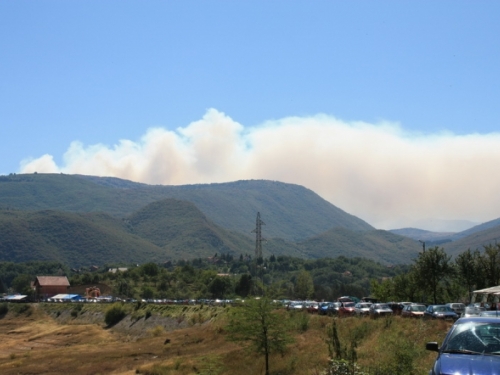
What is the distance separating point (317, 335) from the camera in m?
36.9

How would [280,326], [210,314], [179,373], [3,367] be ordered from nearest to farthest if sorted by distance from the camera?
[280,326], [179,373], [3,367], [210,314]

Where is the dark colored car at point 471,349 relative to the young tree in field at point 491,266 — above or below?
below

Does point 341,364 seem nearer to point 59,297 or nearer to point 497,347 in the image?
point 497,347

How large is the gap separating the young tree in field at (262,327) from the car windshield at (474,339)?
60.1 feet

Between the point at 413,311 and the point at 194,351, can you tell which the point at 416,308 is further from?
the point at 194,351

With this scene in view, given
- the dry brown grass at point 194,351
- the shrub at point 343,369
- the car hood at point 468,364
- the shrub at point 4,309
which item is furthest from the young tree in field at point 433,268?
the shrub at point 4,309

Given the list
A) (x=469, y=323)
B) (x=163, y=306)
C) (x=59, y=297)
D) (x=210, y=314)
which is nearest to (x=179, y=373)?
(x=469, y=323)

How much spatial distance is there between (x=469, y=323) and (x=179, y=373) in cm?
2671

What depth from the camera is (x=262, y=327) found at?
29.6 metres

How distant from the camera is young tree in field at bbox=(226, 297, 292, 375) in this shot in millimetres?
29641

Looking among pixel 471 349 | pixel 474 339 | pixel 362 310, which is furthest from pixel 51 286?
pixel 471 349

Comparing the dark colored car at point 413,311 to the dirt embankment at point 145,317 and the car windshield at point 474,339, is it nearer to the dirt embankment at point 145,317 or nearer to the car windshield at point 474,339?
the car windshield at point 474,339

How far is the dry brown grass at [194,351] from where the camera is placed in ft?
86.2

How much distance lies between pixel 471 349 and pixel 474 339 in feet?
1.03
